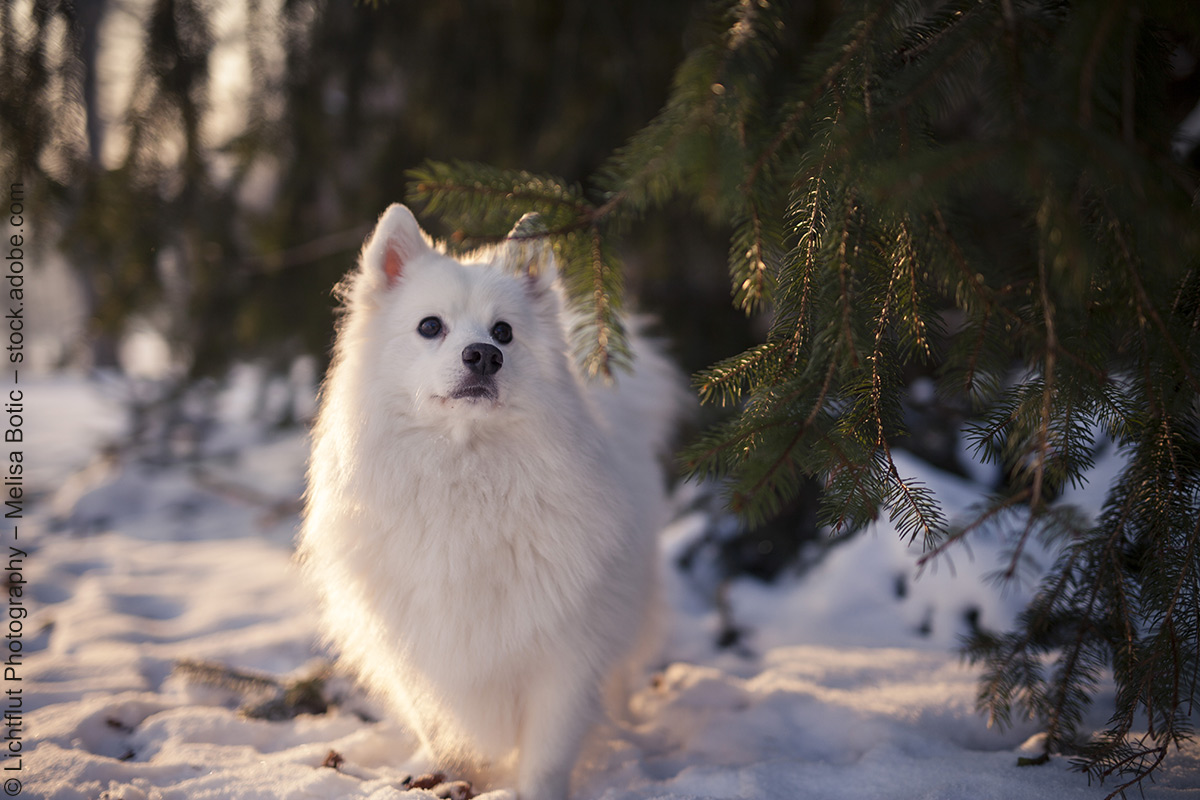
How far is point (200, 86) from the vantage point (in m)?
2.73

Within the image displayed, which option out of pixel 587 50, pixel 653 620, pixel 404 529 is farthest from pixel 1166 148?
pixel 587 50

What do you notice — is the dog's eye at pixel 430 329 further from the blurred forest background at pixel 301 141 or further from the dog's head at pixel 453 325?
the blurred forest background at pixel 301 141

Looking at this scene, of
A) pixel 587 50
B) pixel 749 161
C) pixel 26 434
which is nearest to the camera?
pixel 749 161

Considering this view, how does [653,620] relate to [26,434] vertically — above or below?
below

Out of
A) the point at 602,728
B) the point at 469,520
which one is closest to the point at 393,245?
the point at 469,520

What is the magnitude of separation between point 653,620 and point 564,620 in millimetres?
962

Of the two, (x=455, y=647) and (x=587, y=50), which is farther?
(x=587, y=50)

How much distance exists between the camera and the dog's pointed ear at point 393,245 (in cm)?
218

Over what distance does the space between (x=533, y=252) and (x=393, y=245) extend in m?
0.55

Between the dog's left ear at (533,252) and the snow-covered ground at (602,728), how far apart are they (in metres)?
1.37

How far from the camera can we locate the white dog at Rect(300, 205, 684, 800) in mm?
1981

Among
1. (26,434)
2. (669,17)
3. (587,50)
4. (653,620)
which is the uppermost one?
(26,434)

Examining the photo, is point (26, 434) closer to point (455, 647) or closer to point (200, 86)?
point (200, 86)

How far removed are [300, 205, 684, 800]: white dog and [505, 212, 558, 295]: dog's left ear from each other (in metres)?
0.03
